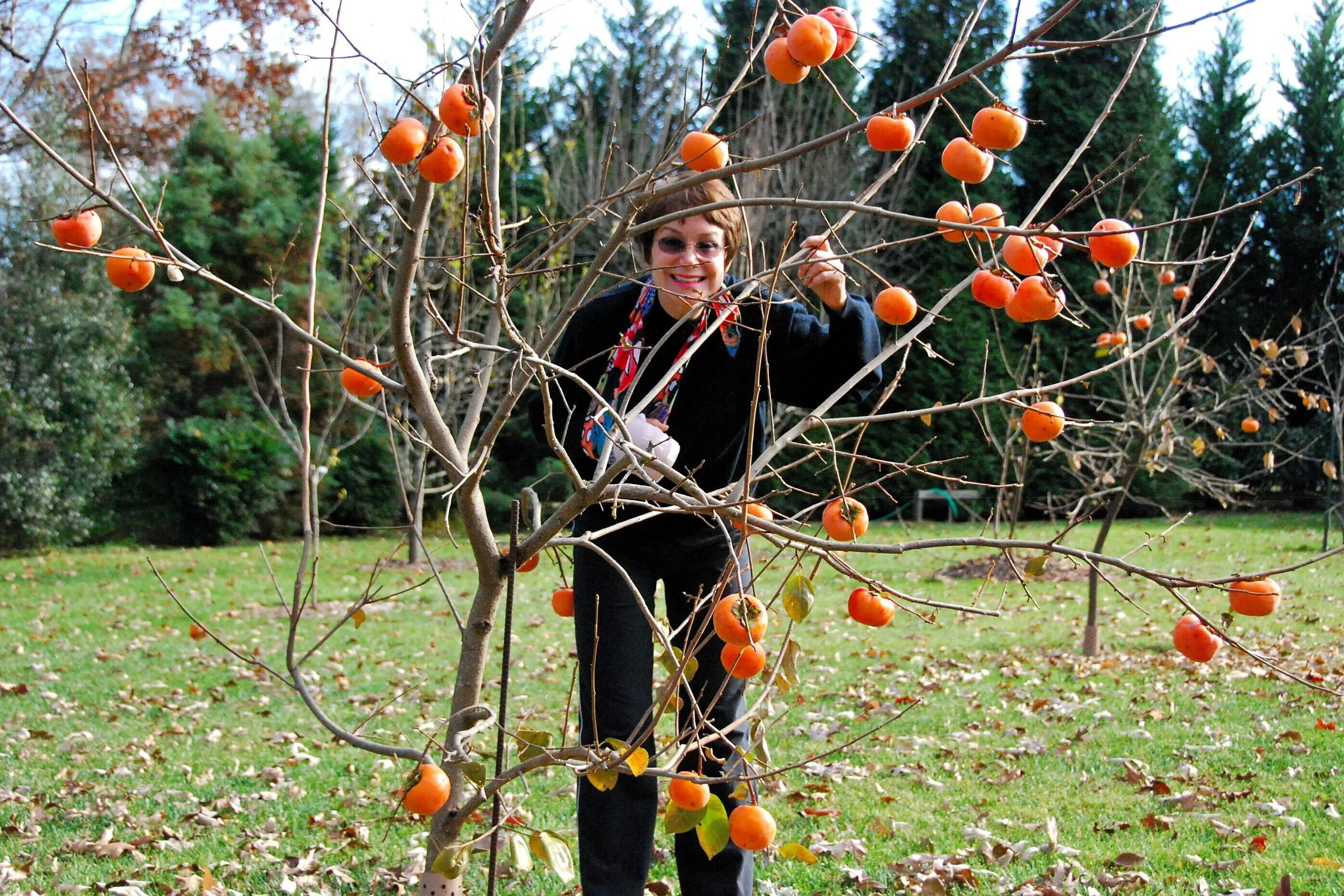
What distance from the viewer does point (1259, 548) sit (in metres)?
10.4

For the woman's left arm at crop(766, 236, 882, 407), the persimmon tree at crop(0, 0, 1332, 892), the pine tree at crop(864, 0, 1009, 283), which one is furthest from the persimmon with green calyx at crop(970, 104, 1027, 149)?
the pine tree at crop(864, 0, 1009, 283)

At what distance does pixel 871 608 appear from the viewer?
1450mm

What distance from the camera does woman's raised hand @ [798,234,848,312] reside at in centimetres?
172

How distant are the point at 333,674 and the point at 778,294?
4.38 metres

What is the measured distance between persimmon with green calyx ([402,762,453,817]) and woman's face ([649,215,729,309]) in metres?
0.97

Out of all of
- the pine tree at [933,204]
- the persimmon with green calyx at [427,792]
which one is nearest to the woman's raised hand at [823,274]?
the persimmon with green calyx at [427,792]

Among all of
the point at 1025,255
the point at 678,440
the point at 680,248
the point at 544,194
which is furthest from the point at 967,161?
the point at 544,194

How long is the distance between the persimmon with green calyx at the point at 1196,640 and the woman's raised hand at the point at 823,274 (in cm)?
76

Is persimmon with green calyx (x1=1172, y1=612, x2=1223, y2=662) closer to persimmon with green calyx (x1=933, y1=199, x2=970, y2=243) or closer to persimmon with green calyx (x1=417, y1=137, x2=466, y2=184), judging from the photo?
persimmon with green calyx (x1=933, y1=199, x2=970, y2=243)

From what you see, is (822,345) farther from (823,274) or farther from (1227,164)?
(1227,164)

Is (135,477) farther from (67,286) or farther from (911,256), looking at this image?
(911,256)

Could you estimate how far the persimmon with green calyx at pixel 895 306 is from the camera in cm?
166

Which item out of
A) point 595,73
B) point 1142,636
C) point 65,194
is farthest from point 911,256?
point 65,194

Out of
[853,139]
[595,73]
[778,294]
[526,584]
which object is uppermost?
[595,73]
